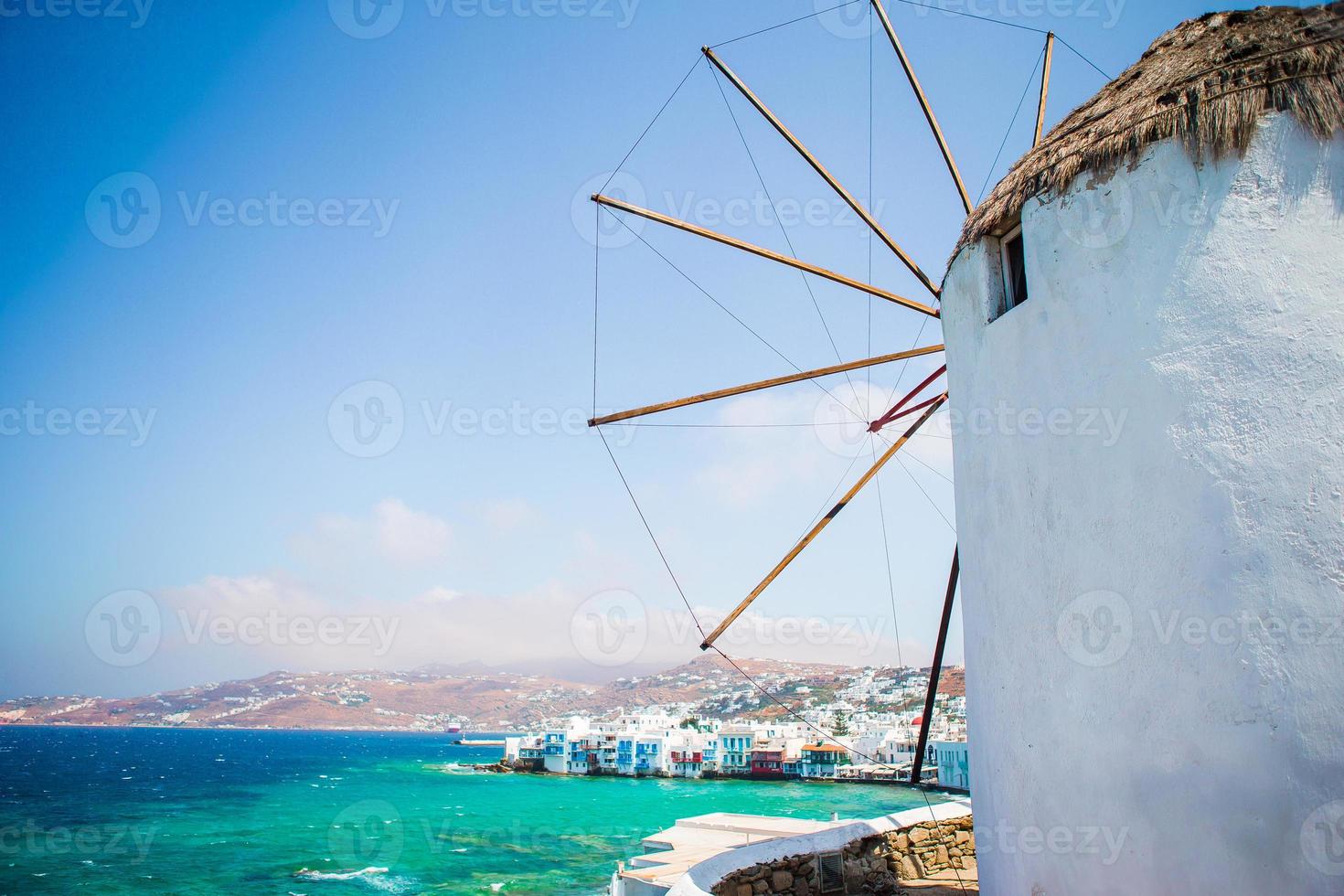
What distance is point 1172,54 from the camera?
4.73 meters

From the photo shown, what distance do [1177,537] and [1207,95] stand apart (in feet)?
7.25

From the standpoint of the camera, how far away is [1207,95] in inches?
157

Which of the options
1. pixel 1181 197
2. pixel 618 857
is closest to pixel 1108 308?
pixel 1181 197

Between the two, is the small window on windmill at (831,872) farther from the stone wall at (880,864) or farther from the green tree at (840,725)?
the green tree at (840,725)

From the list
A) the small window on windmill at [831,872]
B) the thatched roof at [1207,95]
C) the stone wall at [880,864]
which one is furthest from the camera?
the small window on windmill at [831,872]

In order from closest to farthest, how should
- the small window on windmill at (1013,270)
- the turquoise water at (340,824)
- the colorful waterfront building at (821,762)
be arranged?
the small window on windmill at (1013,270), the turquoise water at (340,824), the colorful waterfront building at (821,762)

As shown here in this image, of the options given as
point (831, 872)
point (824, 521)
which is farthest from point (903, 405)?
point (831, 872)

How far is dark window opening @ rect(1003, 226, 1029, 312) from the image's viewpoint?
5109 millimetres

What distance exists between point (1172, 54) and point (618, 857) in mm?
32665

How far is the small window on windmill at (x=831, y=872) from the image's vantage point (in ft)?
23.1

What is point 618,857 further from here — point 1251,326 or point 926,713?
point 1251,326

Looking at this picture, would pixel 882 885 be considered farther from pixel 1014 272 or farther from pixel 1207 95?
pixel 1207 95

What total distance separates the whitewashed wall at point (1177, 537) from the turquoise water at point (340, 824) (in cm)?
2480

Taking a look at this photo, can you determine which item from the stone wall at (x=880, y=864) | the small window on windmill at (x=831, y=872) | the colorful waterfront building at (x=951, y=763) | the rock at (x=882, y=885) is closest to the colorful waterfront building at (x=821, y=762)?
the colorful waterfront building at (x=951, y=763)
